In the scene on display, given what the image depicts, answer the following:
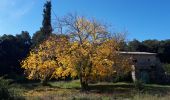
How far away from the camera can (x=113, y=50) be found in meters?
43.9

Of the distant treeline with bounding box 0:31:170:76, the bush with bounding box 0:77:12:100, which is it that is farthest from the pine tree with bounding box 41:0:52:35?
the bush with bounding box 0:77:12:100

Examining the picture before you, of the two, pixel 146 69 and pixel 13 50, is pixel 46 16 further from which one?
pixel 146 69

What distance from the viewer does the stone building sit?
5962 centimetres

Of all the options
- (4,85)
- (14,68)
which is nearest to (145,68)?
(14,68)

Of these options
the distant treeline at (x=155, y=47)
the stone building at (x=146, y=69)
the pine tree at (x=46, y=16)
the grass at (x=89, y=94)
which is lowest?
the grass at (x=89, y=94)

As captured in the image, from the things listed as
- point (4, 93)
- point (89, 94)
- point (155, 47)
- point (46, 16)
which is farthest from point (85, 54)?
point (155, 47)

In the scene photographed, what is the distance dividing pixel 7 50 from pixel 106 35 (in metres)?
27.7

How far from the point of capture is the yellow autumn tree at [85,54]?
42.8 m

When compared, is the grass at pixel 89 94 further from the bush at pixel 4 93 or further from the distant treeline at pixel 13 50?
the distant treeline at pixel 13 50

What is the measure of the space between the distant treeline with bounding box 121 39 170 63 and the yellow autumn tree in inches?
1621

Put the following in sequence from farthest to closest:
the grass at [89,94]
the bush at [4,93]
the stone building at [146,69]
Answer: the stone building at [146,69]
the grass at [89,94]
the bush at [4,93]

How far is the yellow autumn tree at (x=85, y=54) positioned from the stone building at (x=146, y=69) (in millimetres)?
12312

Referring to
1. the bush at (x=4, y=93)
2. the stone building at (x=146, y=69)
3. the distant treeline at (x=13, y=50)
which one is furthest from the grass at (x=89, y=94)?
the distant treeline at (x=13, y=50)

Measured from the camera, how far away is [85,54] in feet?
140
